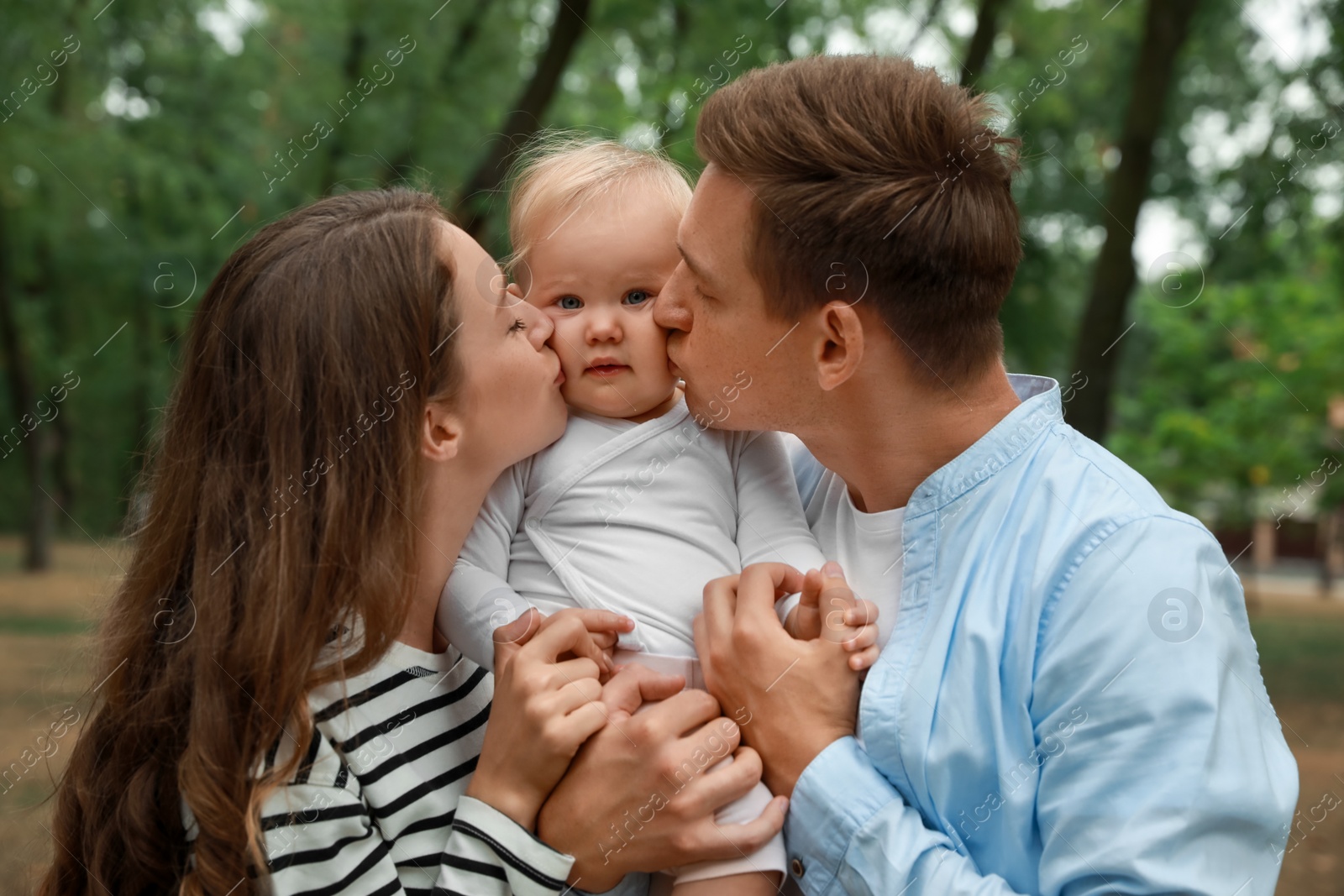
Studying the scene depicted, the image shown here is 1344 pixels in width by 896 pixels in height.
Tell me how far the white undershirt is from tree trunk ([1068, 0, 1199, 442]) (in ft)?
19.3

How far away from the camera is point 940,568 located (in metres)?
2.15

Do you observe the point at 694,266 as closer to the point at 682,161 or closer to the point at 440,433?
the point at 440,433

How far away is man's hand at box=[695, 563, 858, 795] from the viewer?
6.94 feet

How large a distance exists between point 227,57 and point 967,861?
1596 cm

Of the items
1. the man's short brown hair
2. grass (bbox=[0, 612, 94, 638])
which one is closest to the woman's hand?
the man's short brown hair

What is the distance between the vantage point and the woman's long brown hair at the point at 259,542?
2.00 meters

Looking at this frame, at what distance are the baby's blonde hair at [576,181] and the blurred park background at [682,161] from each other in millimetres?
3365

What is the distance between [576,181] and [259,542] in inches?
41.7

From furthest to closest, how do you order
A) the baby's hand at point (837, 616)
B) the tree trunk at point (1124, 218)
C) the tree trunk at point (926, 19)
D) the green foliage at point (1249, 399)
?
the green foliage at point (1249, 399) → the tree trunk at point (926, 19) → the tree trunk at point (1124, 218) → the baby's hand at point (837, 616)

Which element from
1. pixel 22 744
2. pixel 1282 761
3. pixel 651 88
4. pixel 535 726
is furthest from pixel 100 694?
pixel 651 88

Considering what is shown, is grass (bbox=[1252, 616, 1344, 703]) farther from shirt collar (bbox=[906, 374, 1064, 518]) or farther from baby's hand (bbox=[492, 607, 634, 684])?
baby's hand (bbox=[492, 607, 634, 684])

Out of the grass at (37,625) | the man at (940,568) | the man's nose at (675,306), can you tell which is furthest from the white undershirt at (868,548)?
the grass at (37,625)

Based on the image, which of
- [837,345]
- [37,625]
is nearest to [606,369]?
[837,345]

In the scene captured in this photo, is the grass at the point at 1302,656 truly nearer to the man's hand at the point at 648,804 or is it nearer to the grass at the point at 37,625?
the man's hand at the point at 648,804
